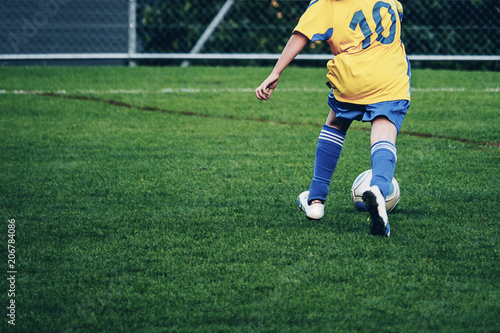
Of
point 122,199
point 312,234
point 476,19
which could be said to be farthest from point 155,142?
point 476,19

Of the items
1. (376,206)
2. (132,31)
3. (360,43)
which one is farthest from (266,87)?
(132,31)

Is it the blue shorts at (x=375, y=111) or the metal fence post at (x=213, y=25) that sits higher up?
the metal fence post at (x=213, y=25)

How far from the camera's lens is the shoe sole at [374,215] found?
2.58 m

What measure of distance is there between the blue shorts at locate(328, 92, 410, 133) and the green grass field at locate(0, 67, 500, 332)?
0.50 meters

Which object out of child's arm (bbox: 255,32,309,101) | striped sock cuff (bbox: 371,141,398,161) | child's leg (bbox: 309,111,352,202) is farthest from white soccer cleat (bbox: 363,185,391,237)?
child's arm (bbox: 255,32,309,101)

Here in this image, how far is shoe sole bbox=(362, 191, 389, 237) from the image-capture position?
258cm

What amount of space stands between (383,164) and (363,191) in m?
0.41

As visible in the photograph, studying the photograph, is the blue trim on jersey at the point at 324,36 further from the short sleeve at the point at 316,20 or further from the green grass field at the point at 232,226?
the green grass field at the point at 232,226

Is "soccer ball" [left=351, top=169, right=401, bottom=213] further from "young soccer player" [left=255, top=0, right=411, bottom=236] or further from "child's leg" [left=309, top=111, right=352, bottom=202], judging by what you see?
"young soccer player" [left=255, top=0, right=411, bottom=236]

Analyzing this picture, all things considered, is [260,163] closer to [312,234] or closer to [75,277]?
[312,234]

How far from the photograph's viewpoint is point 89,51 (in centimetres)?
1025

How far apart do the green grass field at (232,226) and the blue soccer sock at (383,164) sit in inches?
9.7

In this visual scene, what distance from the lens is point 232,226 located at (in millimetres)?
2934

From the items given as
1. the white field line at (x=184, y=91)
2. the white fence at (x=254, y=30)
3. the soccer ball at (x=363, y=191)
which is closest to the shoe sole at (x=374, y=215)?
the soccer ball at (x=363, y=191)
